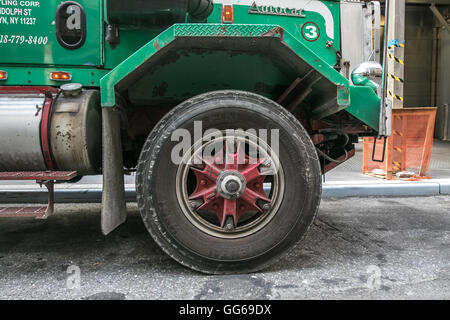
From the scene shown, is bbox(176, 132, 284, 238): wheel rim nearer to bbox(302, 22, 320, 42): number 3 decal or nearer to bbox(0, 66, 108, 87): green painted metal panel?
bbox(0, 66, 108, 87): green painted metal panel

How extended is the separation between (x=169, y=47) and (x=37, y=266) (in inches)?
70.4

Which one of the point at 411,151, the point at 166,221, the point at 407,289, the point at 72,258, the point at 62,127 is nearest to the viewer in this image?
the point at 407,289

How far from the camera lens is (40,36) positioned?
108 inches

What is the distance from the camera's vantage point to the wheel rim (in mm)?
2271

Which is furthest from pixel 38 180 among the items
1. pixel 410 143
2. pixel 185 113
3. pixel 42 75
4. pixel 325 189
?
pixel 410 143

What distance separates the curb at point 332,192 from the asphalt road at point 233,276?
40.8 inches

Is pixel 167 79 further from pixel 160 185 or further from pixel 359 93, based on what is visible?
pixel 359 93

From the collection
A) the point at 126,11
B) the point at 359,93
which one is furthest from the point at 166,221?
the point at 359,93

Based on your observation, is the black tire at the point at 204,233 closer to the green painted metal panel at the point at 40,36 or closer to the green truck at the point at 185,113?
the green truck at the point at 185,113

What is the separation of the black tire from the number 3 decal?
1113mm

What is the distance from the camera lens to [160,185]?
2.25 m

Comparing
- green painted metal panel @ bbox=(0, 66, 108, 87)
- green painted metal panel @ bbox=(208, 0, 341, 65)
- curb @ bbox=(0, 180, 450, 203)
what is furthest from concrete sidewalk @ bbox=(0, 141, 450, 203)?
green painted metal panel @ bbox=(208, 0, 341, 65)

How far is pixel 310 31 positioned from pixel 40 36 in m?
2.25

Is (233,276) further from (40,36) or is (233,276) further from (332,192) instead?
(332,192)
